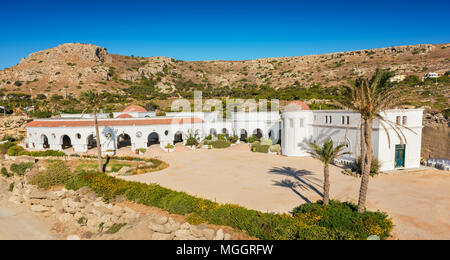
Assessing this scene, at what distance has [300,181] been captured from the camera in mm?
21078

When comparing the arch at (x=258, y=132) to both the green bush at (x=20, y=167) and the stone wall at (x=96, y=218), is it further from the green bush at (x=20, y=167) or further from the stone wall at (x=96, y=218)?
the green bush at (x=20, y=167)

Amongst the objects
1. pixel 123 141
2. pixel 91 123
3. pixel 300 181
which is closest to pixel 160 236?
pixel 300 181

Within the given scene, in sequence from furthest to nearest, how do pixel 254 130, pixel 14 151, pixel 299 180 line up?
pixel 254 130
pixel 14 151
pixel 299 180

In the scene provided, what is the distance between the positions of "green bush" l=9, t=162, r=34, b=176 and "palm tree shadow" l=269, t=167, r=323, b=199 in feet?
87.2

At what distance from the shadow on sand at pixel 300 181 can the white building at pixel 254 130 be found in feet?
15.3

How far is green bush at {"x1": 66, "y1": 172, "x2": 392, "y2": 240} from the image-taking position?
11.5 meters

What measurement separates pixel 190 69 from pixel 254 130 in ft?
260

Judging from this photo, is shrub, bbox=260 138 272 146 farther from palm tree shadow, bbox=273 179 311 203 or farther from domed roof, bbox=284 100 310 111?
palm tree shadow, bbox=273 179 311 203

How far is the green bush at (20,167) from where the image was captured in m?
28.0

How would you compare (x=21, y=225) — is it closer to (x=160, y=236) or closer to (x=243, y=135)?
(x=160, y=236)

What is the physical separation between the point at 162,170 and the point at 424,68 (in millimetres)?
71997
